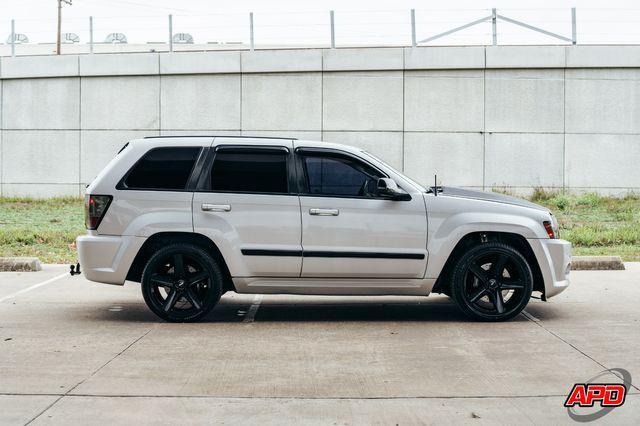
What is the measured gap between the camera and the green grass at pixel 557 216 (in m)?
15.3

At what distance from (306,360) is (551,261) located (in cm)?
301

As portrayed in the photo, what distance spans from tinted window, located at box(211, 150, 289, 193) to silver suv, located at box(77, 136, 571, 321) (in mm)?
13

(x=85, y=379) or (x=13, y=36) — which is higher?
(x=13, y=36)

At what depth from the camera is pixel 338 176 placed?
8859mm

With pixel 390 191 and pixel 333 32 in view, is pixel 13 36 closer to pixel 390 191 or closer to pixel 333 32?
pixel 333 32

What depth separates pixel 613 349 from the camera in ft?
24.6

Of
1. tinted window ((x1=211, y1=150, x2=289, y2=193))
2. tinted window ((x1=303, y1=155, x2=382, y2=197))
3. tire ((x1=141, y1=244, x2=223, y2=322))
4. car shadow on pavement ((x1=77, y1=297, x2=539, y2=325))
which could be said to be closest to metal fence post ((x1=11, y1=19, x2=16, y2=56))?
car shadow on pavement ((x1=77, y1=297, x2=539, y2=325))

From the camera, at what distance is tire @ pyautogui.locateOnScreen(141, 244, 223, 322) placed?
28.3 ft

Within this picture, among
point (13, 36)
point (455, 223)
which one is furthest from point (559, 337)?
point (13, 36)

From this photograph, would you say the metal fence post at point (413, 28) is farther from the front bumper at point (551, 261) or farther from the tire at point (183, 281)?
the tire at point (183, 281)

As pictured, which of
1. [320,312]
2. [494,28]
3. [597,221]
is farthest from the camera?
[494,28]

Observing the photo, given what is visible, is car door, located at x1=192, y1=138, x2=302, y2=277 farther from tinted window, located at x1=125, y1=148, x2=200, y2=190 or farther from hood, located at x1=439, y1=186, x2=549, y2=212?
hood, located at x1=439, y1=186, x2=549, y2=212

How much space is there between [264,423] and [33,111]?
843 inches

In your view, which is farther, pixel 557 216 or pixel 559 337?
pixel 557 216
